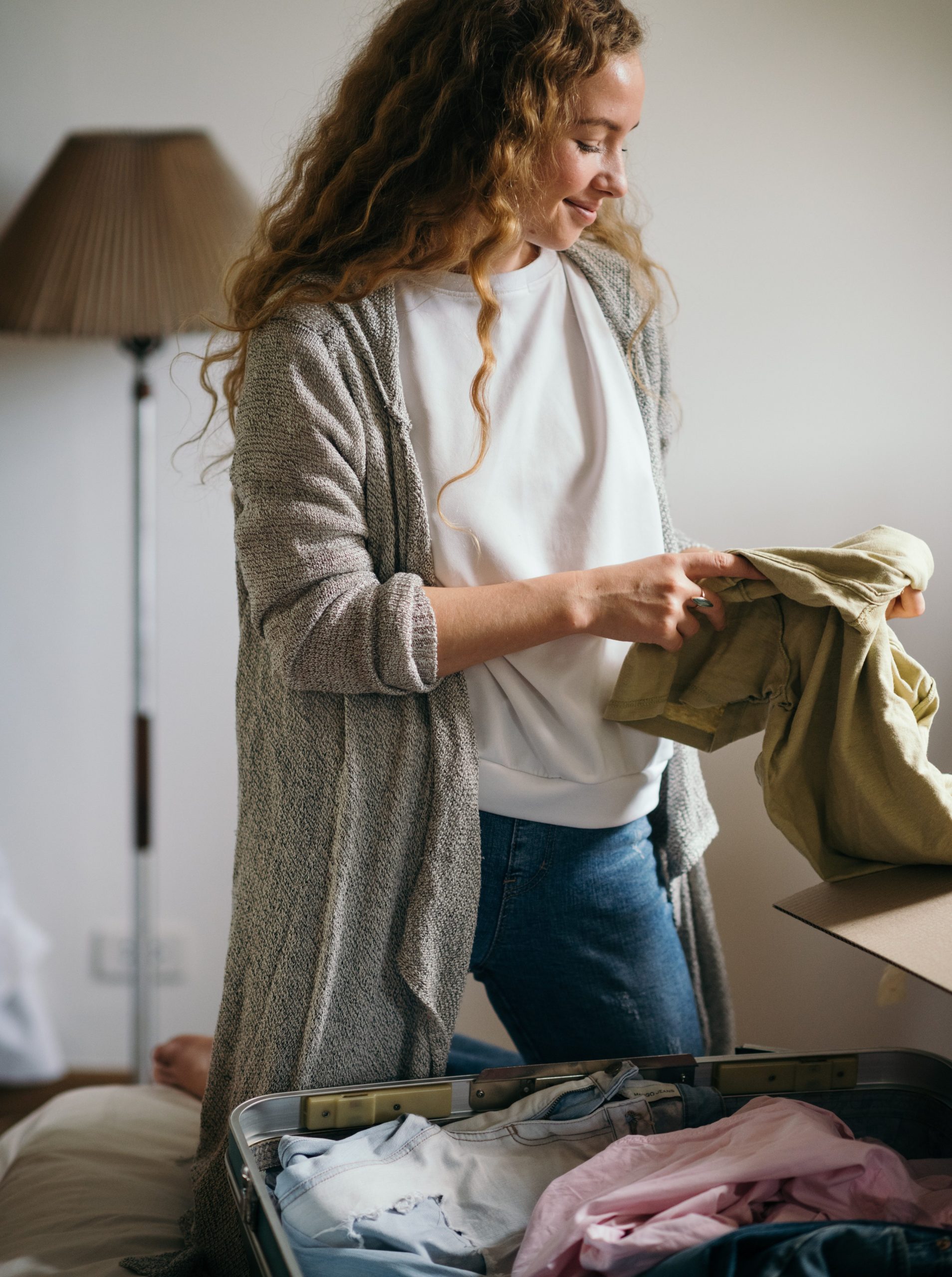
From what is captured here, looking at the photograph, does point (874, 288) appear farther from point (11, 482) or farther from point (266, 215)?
point (11, 482)

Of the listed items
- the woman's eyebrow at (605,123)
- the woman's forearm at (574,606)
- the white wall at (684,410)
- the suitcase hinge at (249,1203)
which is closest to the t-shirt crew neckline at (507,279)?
the woman's eyebrow at (605,123)

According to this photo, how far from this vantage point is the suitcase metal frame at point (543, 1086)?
0.81 m

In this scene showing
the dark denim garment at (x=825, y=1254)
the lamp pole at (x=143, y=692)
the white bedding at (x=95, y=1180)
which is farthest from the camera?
the lamp pole at (x=143, y=692)

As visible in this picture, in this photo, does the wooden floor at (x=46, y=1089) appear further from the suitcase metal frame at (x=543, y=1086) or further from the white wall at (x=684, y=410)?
the suitcase metal frame at (x=543, y=1086)

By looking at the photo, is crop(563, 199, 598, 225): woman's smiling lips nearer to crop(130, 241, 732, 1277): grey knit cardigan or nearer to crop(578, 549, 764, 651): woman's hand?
crop(130, 241, 732, 1277): grey knit cardigan

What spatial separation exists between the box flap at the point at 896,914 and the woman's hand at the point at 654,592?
0.76 ft

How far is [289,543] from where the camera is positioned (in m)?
0.89

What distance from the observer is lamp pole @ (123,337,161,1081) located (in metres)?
1.60

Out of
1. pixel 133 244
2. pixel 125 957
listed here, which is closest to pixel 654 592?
pixel 133 244

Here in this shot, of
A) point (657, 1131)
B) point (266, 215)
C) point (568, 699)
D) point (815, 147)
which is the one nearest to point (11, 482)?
point (266, 215)

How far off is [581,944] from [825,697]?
0.32 m

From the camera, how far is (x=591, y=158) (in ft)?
3.09

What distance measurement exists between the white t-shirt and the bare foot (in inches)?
30.0

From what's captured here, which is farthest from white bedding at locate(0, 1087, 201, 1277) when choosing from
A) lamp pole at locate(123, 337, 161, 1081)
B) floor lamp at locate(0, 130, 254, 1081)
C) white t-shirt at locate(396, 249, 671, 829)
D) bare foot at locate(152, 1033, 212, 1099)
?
floor lamp at locate(0, 130, 254, 1081)
